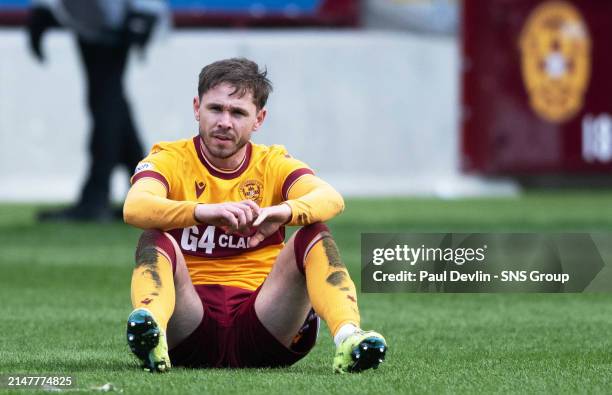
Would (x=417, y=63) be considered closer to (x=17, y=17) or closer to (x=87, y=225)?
(x=17, y=17)

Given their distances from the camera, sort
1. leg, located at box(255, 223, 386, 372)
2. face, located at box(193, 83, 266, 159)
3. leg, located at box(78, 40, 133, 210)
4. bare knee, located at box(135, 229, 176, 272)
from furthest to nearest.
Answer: leg, located at box(78, 40, 133, 210), face, located at box(193, 83, 266, 159), bare knee, located at box(135, 229, 176, 272), leg, located at box(255, 223, 386, 372)

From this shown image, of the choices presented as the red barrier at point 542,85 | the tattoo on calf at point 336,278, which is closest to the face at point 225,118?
the tattoo on calf at point 336,278

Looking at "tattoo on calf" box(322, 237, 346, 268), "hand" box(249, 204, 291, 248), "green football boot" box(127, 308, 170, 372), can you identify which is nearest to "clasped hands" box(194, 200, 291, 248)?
"hand" box(249, 204, 291, 248)

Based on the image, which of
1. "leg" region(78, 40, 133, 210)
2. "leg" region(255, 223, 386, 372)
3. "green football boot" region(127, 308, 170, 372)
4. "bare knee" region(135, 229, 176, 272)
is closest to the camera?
"green football boot" region(127, 308, 170, 372)

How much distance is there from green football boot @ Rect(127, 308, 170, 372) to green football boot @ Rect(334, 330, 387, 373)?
1.90ft

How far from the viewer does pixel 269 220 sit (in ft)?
17.4

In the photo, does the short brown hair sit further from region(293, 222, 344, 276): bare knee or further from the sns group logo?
the sns group logo

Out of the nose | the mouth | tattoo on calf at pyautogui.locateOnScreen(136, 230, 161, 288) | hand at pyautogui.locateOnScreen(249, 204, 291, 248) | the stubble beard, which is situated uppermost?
the nose

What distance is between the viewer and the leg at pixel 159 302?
500cm

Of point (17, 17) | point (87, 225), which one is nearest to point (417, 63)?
point (17, 17)

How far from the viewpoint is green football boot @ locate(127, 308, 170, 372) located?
16.3 ft

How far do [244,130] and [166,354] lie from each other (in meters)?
0.82

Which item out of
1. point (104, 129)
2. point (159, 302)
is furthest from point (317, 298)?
point (104, 129)

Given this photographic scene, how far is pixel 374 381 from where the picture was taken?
16.8 feet
